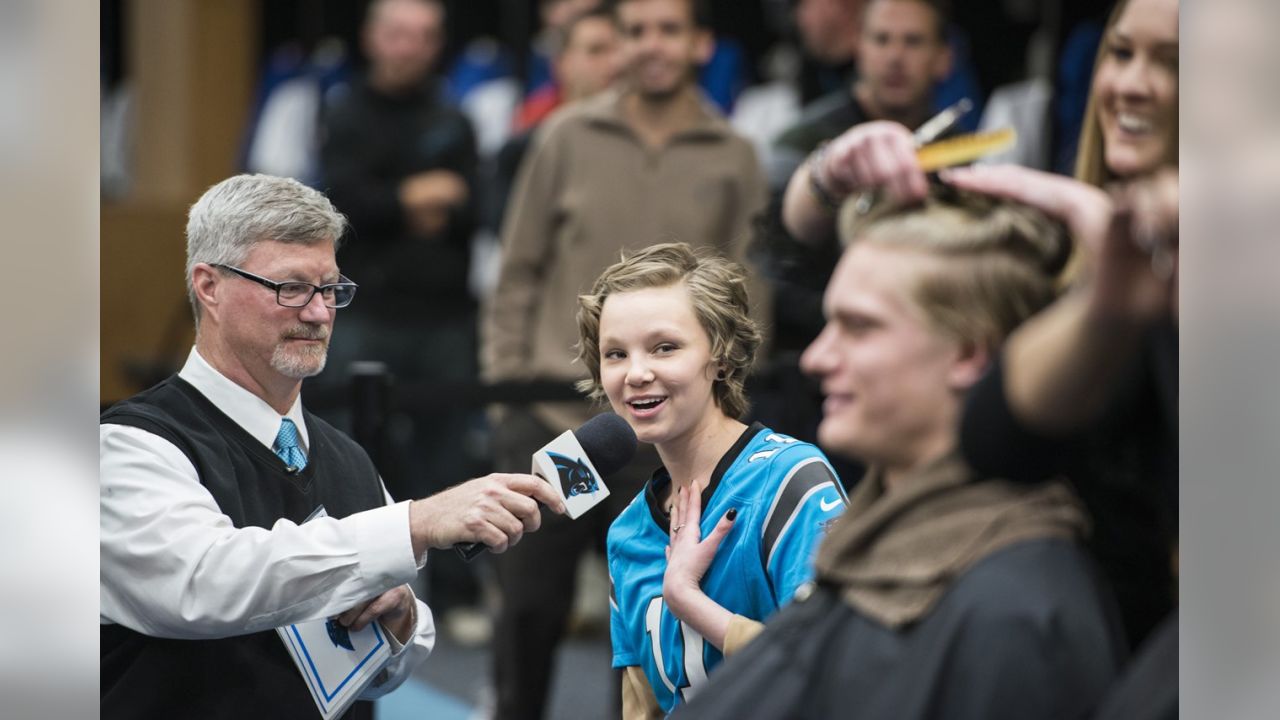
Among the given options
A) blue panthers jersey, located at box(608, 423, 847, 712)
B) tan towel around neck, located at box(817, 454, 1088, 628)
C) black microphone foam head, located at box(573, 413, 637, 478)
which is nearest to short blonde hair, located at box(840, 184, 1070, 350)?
tan towel around neck, located at box(817, 454, 1088, 628)

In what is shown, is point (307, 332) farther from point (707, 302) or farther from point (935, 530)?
point (935, 530)

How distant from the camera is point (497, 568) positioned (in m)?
2.81

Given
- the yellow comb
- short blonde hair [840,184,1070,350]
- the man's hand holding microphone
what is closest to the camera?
short blonde hair [840,184,1070,350]

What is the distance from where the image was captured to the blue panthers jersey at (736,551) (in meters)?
1.92

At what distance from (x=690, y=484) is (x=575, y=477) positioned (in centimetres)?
14

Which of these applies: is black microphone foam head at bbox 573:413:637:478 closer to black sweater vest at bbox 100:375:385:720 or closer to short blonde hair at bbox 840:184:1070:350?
black sweater vest at bbox 100:375:385:720

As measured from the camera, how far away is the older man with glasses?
1914mm

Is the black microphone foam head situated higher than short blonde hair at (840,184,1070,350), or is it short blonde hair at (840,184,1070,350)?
short blonde hair at (840,184,1070,350)

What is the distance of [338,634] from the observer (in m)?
2.04

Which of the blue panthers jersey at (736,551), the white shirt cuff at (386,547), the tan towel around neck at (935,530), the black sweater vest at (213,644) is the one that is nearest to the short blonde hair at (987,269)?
the tan towel around neck at (935,530)
